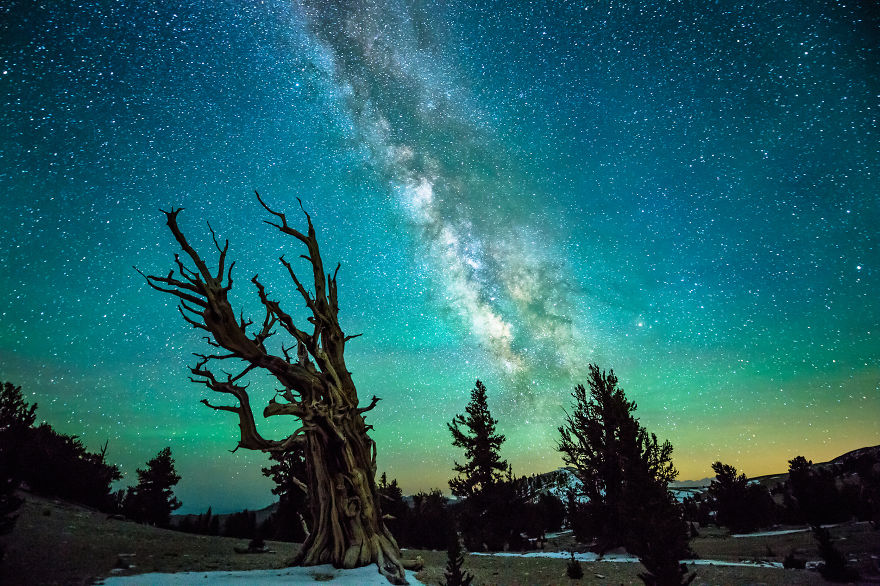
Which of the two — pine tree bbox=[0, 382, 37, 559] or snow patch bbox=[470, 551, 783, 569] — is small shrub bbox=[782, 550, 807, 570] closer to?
snow patch bbox=[470, 551, 783, 569]

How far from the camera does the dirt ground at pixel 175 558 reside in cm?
757

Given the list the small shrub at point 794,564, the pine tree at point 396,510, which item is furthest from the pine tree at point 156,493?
the small shrub at point 794,564

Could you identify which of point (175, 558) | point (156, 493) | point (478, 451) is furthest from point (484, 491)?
point (156, 493)

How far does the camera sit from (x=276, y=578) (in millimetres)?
7434

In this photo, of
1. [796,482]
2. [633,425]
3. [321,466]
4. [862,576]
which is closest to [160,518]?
[321,466]

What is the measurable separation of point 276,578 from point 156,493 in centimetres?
3234

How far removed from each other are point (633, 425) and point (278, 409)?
1546 centimetres

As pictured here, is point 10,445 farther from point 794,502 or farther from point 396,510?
point 794,502

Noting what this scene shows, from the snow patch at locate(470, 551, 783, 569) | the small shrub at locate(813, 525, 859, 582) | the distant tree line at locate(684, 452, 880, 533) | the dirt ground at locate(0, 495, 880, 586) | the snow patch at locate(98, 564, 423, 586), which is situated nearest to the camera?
the snow patch at locate(98, 564, 423, 586)

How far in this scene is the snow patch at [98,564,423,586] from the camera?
6.74 meters

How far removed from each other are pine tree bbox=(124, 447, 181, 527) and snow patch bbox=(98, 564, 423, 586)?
1062 inches

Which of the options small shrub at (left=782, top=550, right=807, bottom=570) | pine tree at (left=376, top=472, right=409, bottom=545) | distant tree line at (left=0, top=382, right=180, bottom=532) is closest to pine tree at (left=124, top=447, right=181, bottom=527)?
distant tree line at (left=0, top=382, right=180, bottom=532)

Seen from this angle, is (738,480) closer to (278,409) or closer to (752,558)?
(752,558)

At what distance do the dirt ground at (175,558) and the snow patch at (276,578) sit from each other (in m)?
0.68
